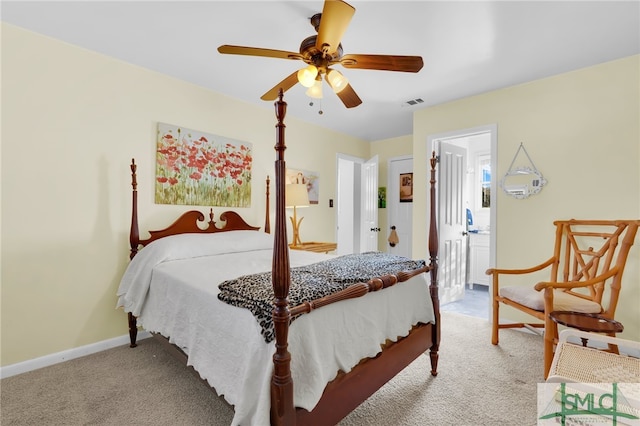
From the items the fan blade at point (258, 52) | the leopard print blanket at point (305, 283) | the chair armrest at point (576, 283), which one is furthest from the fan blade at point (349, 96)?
the chair armrest at point (576, 283)

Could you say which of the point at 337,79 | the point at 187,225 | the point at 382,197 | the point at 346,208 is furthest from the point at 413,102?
the point at 187,225

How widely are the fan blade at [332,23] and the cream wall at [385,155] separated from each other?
3.61 meters

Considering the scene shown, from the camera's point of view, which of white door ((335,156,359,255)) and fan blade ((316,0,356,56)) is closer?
fan blade ((316,0,356,56))

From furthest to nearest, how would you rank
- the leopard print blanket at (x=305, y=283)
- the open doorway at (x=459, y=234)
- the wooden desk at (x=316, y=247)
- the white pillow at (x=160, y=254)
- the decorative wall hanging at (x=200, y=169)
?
1. the wooden desk at (x=316, y=247)
2. the open doorway at (x=459, y=234)
3. the decorative wall hanging at (x=200, y=169)
4. the white pillow at (x=160, y=254)
5. the leopard print blanket at (x=305, y=283)

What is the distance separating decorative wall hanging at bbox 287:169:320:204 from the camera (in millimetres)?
4141

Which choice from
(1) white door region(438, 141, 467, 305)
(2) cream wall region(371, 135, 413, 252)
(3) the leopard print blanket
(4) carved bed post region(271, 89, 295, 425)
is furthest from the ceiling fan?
(2) cream wall region(371, 135, 413, 252)

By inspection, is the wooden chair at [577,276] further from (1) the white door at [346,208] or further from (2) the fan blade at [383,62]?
(1) the white door at [346,208]

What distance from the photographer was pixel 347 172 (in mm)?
5715

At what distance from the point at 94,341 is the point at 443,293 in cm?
372

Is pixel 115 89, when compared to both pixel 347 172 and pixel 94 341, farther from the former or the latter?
pixel 347 172

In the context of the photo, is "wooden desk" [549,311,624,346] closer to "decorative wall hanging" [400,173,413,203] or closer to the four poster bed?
the four poster bed

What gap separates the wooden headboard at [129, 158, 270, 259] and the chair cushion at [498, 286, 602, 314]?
2.60 metres

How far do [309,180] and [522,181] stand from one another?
2.58 meters

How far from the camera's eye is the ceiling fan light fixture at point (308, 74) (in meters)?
1.89
